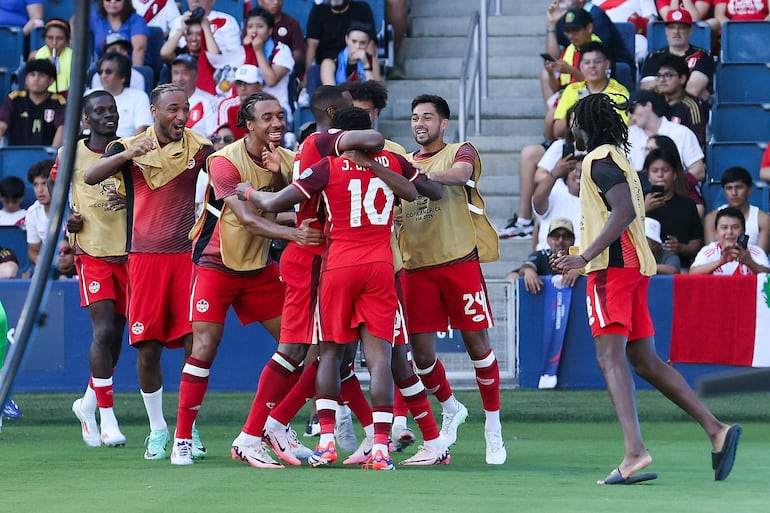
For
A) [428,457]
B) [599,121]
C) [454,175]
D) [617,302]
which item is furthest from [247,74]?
[617,302]

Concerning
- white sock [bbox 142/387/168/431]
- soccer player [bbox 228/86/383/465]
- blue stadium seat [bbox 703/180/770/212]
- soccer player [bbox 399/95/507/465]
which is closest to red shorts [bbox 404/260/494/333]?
soccer player [bbox 399/95/507/465]

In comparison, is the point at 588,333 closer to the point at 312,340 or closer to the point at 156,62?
the point at 312,340

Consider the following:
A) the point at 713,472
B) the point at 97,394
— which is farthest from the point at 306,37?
the point at 713,472

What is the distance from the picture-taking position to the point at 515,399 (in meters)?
12.4

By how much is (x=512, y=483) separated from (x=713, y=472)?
132 centimetres

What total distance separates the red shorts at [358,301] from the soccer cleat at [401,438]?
1464 millimetres

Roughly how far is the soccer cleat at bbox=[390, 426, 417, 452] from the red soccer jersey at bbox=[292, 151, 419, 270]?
1757 millimetres

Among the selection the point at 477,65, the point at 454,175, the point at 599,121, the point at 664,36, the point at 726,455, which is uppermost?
the point at 664,36

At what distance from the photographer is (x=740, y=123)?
15.5 metres

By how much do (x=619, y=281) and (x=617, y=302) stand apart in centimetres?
13

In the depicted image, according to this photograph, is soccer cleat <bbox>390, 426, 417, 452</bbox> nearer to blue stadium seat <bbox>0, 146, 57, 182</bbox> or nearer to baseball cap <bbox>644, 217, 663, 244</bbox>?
baseball cap <bbox>644, 217, 663, 244</bbox>

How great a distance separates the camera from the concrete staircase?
53.3 ft

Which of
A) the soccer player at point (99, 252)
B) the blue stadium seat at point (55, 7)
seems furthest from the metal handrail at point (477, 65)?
the soccer player at point (99, 252)

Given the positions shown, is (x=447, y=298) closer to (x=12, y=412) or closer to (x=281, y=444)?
(x=281, y=444)
